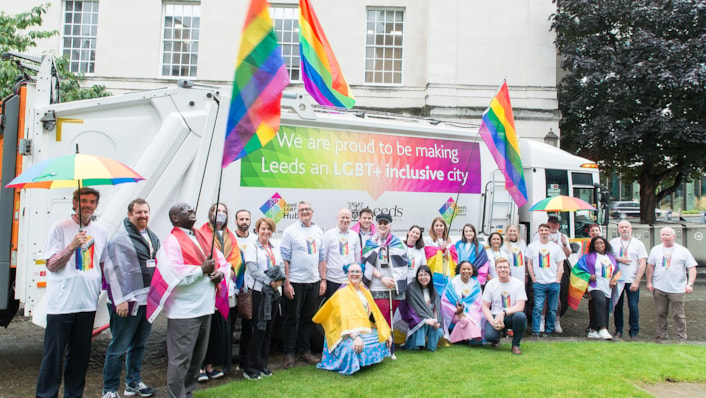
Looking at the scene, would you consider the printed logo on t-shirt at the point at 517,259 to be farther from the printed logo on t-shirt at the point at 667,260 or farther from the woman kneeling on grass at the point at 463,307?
the printed logo on t-shirt at the point at 667,260

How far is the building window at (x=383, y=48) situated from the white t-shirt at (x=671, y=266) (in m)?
10.7

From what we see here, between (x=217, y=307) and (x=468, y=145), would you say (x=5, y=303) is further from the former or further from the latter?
(x=468, y=145)

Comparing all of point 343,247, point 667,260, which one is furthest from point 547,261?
point 343,247

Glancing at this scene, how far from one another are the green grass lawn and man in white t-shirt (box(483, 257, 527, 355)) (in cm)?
22

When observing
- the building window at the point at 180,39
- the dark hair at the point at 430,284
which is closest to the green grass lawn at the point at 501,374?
the dark hair at the point at 430,284

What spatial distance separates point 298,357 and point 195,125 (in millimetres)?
2962

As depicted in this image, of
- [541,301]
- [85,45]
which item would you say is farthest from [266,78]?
[85,45]

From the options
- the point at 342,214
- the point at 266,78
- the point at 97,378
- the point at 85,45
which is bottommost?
the point at 97,378

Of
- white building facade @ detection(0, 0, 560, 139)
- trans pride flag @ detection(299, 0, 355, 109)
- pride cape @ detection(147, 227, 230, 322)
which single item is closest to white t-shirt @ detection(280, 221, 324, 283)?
pride cape @ detection(147, 227, 230, 322)

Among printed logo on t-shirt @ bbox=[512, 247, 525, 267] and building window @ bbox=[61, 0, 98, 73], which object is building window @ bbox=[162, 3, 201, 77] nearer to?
building window @ bbox=[61, 0, 98, 73]

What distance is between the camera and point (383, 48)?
16.4 meters

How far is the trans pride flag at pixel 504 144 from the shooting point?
24.4 ft

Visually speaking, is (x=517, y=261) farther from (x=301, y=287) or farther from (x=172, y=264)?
(x=172, y=264)

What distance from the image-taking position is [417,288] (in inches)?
245
